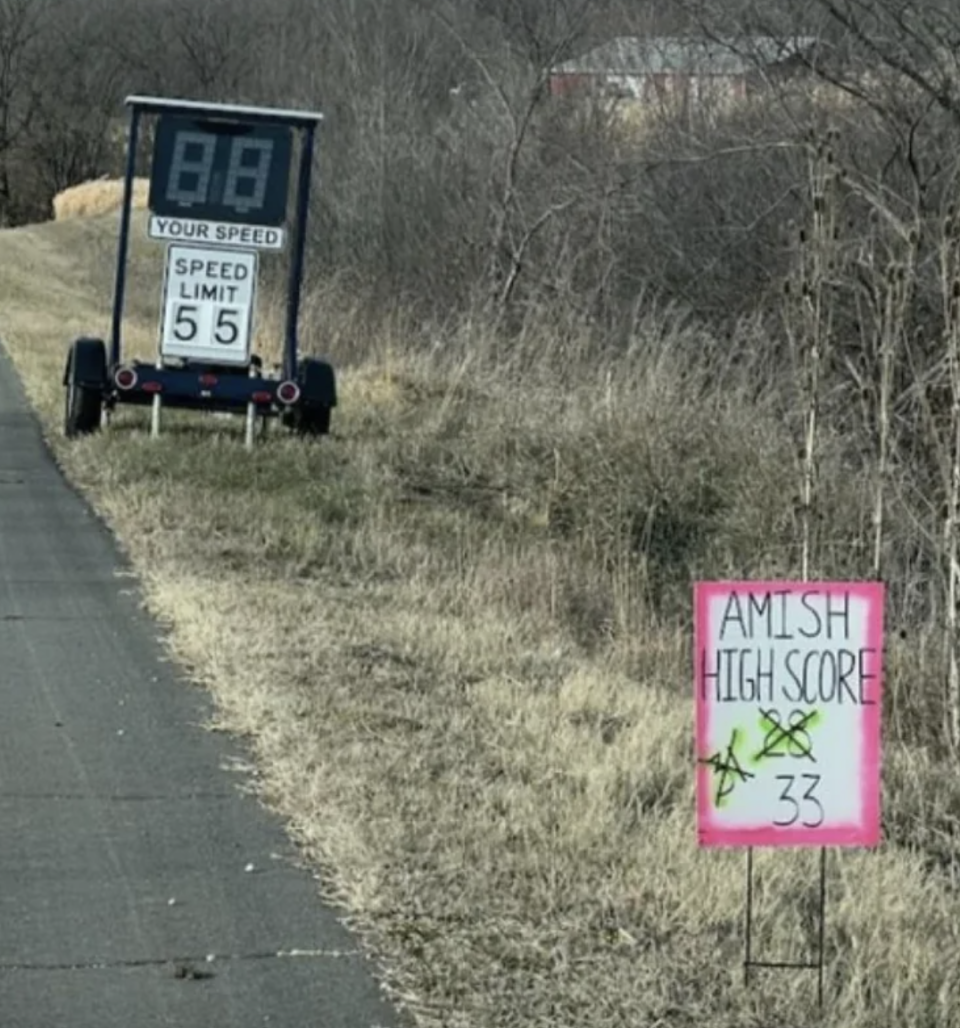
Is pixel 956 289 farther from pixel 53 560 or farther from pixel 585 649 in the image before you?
pixel 53 560

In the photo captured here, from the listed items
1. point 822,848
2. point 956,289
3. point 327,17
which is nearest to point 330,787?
point 822,848

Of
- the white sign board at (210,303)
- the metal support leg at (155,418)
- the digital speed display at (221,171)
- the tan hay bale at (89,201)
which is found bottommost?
the metal support leg at (155,418)

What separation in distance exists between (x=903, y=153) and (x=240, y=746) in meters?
7.89

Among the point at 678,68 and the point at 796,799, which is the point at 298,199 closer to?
the point at 678,68

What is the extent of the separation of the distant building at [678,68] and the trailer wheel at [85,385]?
15.5 ft

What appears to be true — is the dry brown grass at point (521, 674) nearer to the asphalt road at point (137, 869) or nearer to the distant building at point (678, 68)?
the asphalt road at point (137, 869)

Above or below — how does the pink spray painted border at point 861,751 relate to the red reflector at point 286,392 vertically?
below

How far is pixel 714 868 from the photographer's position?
17.5ft

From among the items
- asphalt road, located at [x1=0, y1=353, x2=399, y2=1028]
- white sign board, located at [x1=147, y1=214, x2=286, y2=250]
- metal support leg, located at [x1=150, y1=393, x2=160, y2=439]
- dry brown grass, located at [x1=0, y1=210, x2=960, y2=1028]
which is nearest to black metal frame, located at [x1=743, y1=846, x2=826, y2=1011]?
dry brown grass, located at [x1=0, y1=210, x2=960, y2=1028]

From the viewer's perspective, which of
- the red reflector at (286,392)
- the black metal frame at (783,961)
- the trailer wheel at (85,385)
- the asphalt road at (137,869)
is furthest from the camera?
the trailer wheel at (85,385)

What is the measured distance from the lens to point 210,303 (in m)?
13.7

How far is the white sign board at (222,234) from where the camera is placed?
1370cm

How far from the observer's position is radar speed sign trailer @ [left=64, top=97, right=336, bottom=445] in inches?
534

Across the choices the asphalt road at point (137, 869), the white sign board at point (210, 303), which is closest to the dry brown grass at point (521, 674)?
the asphalt road at point (137, 869)
